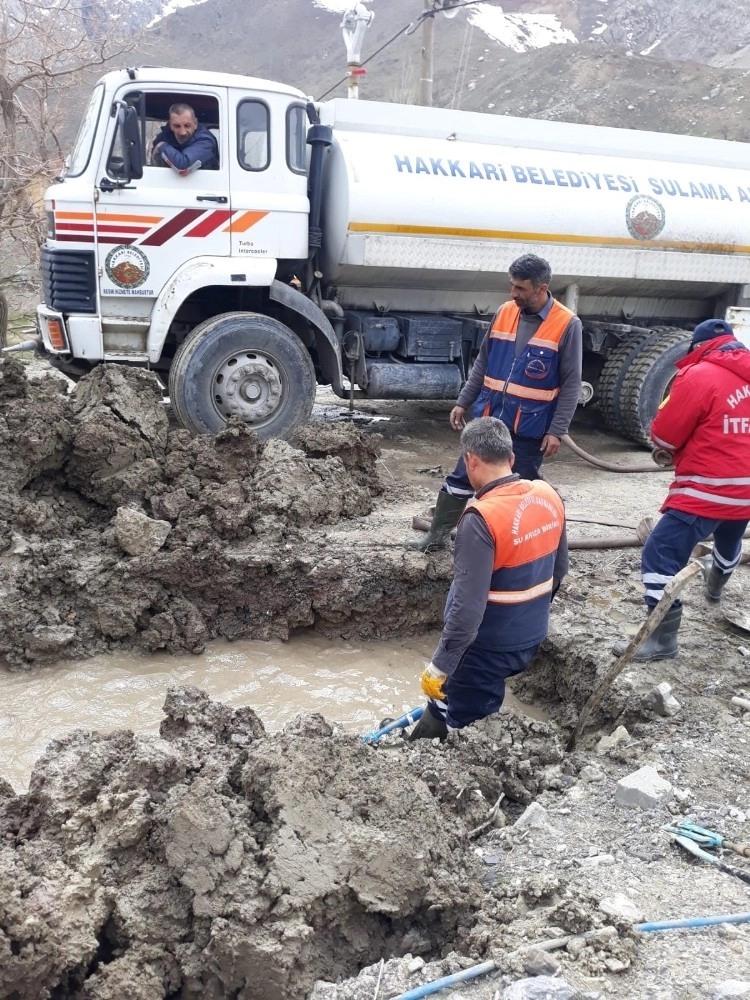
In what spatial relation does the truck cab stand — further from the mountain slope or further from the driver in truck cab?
the mountain slope

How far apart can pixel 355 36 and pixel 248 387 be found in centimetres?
469

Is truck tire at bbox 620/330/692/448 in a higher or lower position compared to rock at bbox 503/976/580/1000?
higher

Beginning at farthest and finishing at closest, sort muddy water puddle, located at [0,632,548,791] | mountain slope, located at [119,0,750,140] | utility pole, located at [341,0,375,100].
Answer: mountain slope, located at [119,0,750,140] < utility pole, located at [341,0,375,100] < muddy water puddle, located at [0,632,548,791]

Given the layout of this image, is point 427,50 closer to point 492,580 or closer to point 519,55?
point 492,580

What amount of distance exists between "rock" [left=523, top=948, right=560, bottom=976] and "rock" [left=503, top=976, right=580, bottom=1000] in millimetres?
69

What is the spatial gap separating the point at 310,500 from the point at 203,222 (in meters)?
2.54

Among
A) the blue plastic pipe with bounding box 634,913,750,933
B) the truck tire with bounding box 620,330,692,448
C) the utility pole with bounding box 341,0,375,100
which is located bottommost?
the blue plastic pipe with bounding box 634,913,750,933

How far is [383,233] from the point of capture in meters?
6.86

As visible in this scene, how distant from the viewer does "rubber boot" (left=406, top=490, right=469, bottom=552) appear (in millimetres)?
5008

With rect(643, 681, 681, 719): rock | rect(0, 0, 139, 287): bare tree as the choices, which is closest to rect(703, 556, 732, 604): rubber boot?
rect(643, 681, 681, 719): rock

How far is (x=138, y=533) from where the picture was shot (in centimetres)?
494

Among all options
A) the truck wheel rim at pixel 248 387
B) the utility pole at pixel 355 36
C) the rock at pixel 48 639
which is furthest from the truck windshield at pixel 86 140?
the rock at pixel 48 639

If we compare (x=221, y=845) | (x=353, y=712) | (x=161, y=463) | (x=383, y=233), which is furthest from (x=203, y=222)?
(x=221, y=845)

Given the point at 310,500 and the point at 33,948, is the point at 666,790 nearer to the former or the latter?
the point at 33,948
